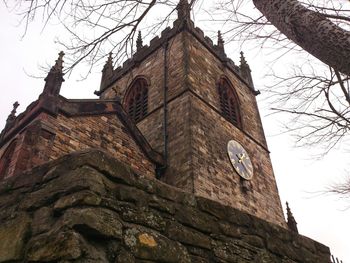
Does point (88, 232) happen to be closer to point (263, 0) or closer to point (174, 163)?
point (263, 0)

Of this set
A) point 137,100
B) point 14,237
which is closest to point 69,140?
point 14,237

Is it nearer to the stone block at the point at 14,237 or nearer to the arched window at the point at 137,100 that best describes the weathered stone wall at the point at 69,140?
the arched window at the point at 137,100

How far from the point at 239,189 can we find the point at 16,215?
1044 centimetres

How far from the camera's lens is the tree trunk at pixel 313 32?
2996 millimetres

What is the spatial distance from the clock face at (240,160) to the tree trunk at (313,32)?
962cm

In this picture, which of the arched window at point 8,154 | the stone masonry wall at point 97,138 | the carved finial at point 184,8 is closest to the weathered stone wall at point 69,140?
the stone masonry wall at point 97,138

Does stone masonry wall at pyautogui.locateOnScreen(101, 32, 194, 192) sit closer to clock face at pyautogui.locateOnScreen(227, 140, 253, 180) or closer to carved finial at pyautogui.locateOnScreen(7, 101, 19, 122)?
clock face at pyautogui.locateOnScreen(227, 140, 253, 180)

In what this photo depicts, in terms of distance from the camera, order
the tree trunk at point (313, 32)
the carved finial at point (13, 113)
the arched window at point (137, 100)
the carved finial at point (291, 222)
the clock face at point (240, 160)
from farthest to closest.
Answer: the arched window at point (137, 100), the carved finial at point (291, 222), the clock face at point (240, 160), the carved finial at point (13, 113), the tree trunk at point (313, 32)

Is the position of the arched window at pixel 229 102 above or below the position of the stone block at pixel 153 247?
above

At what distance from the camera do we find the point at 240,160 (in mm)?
13438

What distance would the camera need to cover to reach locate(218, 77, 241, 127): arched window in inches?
595

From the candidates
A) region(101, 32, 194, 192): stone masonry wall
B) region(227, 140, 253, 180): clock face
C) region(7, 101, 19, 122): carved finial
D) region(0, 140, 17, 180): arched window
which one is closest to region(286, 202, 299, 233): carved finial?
region(227, 140, 253, 180): clock face

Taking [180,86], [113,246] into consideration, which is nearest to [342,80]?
[113,246]

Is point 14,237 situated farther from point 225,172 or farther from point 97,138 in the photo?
point 225,172
